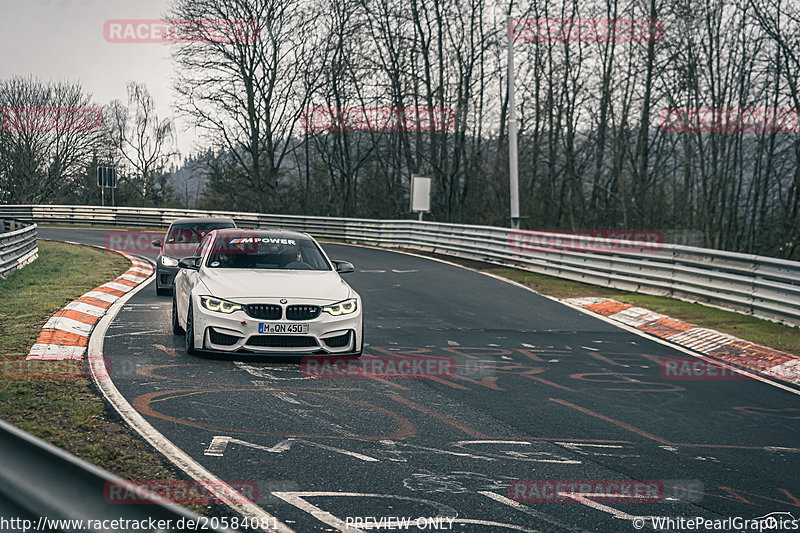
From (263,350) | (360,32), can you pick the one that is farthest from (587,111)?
(263,350)

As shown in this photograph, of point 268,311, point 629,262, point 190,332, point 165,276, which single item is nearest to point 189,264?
point 190,332

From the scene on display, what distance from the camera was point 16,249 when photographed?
18844 mm

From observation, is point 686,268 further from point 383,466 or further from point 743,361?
point 383,466

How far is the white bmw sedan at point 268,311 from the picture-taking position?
8547 millimetres

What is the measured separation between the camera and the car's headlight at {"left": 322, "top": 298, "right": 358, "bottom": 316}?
28.8 feet

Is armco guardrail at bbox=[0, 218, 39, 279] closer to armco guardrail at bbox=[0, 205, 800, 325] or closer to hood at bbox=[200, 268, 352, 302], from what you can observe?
hood at bbox=[200, 268, 352, 302]

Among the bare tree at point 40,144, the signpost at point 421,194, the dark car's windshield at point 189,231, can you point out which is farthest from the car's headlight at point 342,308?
the bare tree at point 40,144

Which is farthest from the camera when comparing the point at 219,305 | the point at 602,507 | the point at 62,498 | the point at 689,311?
the point at 689,311

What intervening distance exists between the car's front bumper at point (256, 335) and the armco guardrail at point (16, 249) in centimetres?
1006

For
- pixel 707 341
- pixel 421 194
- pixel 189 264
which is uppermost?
pixel 421 194

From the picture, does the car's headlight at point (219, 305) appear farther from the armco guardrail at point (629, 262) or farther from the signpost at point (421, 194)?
the signpost at point (421, 194)

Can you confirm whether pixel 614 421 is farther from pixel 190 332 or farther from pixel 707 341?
pixel 707 341

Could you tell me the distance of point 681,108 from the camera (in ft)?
128

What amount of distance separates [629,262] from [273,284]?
1047cm
